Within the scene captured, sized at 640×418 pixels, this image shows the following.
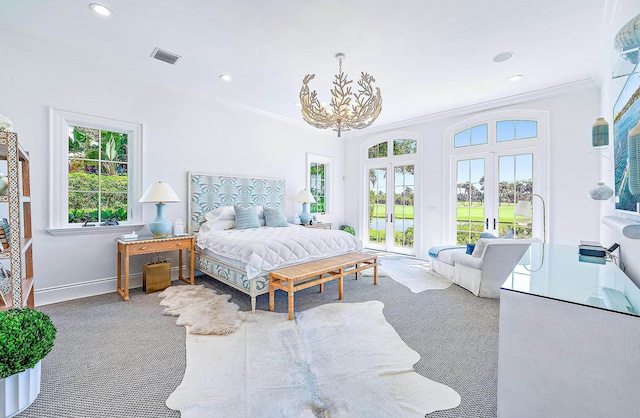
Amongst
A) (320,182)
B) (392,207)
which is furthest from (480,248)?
(320,182)

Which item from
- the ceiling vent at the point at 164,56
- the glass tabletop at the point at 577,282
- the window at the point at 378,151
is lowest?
the glass tabletop at the point at 577,282

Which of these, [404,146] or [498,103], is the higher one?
[498,103]

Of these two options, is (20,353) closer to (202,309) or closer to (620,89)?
(202,309)

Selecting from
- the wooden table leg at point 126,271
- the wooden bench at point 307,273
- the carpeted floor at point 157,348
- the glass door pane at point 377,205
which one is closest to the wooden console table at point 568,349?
the carpeted floor at point 157,348

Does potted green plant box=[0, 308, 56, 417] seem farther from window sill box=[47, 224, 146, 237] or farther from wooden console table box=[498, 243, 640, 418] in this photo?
wooden console table box=[498, 243, 640, 418]

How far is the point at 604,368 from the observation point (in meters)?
1.14

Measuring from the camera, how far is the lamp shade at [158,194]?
3668 mm

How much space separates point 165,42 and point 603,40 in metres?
4.61

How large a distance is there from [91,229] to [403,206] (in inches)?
212

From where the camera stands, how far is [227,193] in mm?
4887

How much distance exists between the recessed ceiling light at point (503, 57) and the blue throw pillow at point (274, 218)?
3.68 m

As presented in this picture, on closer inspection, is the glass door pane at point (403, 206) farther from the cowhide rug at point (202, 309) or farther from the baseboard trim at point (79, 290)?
the baseboard trim at point (79, 290)

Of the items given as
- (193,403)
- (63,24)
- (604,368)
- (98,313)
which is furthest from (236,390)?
(63,24)

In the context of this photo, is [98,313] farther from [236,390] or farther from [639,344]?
[639,344]
